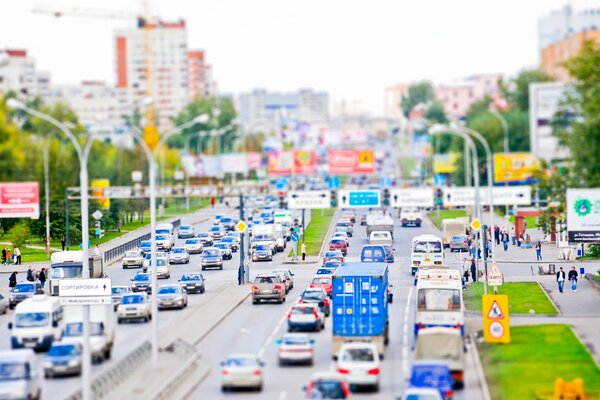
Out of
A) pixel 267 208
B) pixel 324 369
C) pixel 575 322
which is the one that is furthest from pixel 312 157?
pixel 324 369

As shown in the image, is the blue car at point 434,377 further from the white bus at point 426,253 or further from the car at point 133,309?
the white bus at point 426,253

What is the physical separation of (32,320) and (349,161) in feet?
284

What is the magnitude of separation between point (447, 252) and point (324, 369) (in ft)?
155

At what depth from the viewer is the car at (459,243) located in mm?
88438

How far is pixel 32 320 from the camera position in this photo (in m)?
48.8

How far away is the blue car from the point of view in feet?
116

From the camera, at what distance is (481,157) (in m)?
158

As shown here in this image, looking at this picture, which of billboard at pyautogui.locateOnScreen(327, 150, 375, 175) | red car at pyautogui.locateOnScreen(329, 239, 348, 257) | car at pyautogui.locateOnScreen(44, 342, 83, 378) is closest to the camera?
car at pyautogui.locateOnScreen(44, 342, 83, 378)

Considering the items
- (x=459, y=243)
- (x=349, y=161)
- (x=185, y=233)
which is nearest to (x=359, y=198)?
(x=459, y=243)

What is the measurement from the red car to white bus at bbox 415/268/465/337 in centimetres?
3623

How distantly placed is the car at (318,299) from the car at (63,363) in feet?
51.7

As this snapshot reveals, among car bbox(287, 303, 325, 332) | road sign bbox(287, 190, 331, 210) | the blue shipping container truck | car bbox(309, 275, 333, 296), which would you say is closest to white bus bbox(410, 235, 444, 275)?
road sign bbox(287, 190, 331, 210)

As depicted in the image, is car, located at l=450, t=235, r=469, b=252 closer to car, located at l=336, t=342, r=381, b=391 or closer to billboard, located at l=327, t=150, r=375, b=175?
billboard, located at l=327, t=150, r=375, b=175

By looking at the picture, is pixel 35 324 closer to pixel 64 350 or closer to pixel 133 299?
pixel 64 350
